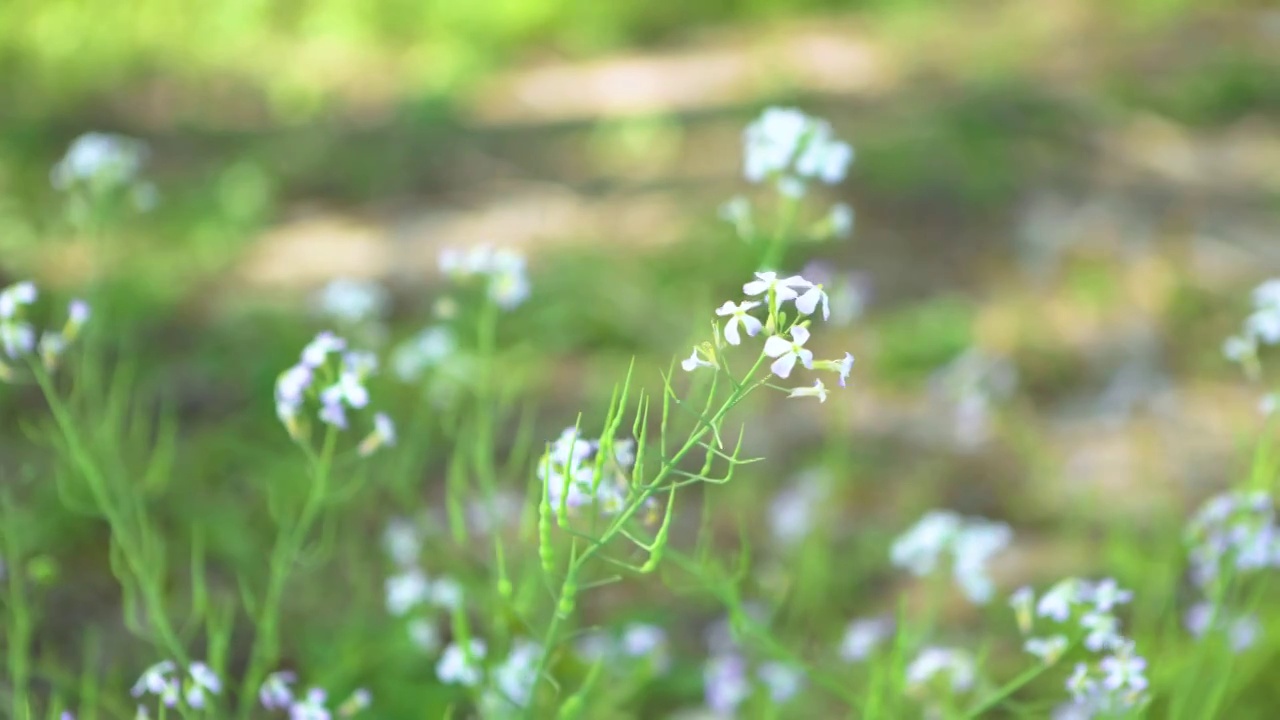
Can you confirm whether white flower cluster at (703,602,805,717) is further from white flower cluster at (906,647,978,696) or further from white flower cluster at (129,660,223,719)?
white flower cluster at (129,660,223,719)

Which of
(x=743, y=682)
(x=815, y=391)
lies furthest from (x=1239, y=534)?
(x=815, y=391)

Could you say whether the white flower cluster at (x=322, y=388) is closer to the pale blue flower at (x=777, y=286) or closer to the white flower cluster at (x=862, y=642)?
the pale blue flower at (x=777, y=286)

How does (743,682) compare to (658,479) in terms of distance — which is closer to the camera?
(658,479)

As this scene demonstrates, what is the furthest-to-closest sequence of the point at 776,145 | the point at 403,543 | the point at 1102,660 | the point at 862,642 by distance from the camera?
the point at 403,543
the point at 862,642
the point at 776,145
the point at 1102,660

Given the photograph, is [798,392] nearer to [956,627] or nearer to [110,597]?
[956,627]

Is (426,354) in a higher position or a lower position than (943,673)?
higher

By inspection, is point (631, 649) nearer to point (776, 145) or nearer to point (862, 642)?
point (862, 642)
